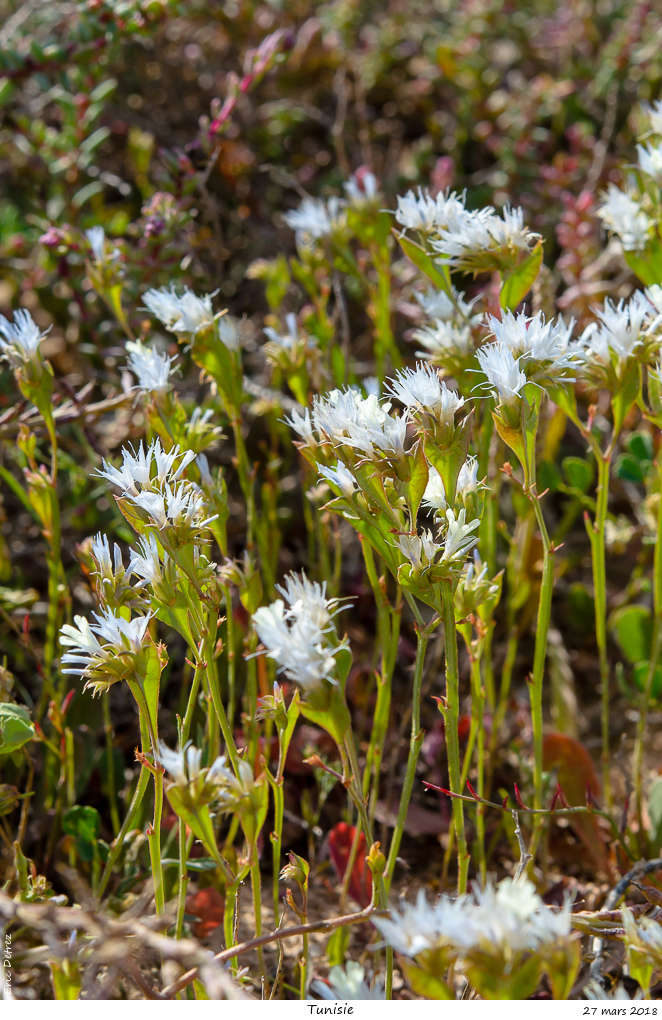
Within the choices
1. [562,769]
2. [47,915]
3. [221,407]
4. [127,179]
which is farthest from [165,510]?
[127,179]

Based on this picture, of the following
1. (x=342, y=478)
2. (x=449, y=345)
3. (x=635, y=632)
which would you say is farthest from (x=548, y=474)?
(x=342, y=478)

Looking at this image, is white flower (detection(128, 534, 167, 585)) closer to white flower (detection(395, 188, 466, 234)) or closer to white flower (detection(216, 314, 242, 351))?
white flower (detection(216, 314, 242, 351))

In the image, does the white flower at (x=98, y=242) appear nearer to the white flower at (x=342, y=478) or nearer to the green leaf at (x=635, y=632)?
the white flower at (x=342, y=478)

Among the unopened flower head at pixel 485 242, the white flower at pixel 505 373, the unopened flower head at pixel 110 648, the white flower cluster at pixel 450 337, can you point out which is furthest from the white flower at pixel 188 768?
the unopened flower head at pixel 485 242

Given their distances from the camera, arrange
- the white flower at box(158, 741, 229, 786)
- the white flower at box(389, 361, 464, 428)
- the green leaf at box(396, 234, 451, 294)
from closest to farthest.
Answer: the white flower at box(158, 741, 229, 786), the white flower at box(389, 361, 464, 428), the green leaf at box(396, 234, 451, 294)

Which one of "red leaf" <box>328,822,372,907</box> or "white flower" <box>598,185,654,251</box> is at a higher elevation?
"white flower" <box>598,185,654,251</box>

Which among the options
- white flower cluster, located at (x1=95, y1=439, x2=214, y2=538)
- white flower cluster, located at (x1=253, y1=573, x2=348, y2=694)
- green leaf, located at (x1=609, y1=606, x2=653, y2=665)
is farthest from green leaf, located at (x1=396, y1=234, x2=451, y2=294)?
green leaf, located at (x1=609, y1=606, x2=653, y2=665)

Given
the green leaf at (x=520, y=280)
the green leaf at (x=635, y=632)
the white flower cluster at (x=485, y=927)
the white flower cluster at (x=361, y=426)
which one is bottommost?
the white flower cluster at (x=485, y=927)
